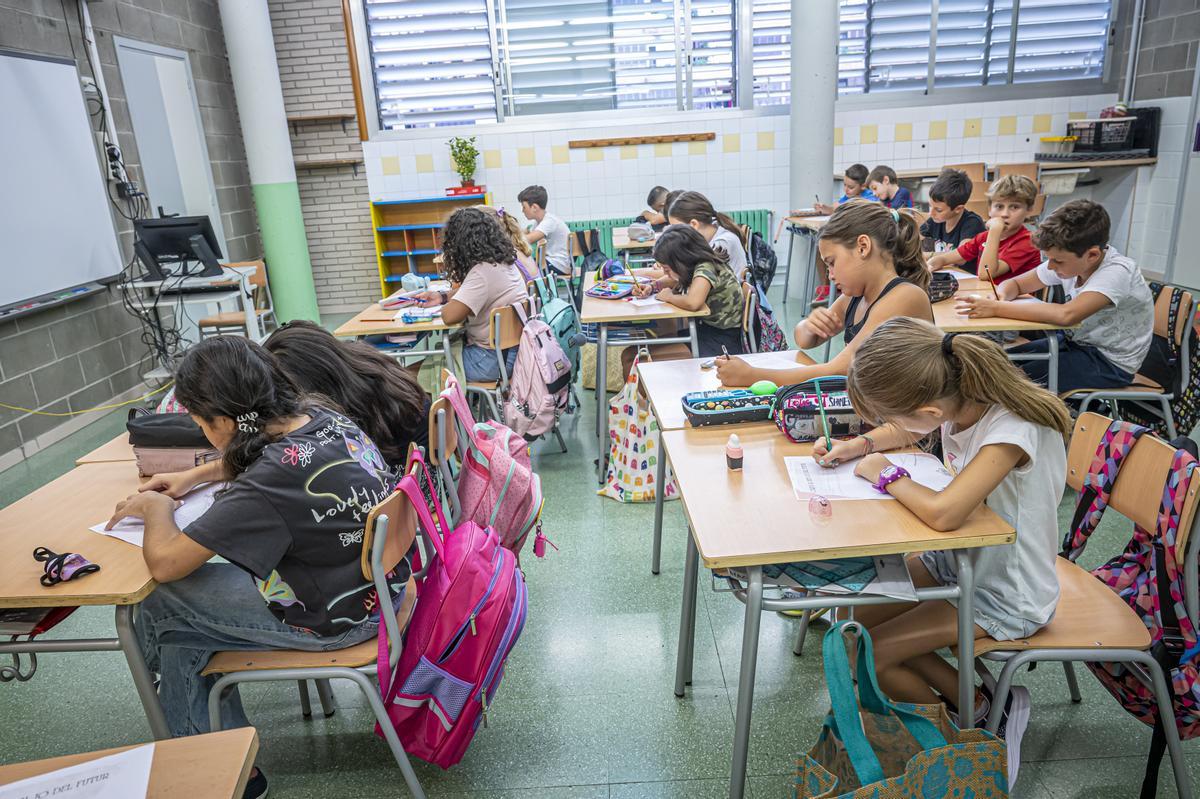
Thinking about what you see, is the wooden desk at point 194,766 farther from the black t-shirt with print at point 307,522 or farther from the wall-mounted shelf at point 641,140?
the wall-mounted shelf at point 641,140

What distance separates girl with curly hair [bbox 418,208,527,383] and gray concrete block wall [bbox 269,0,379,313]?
4.69m

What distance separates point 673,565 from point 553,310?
1437 mm

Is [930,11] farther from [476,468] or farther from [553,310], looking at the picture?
[476,468]

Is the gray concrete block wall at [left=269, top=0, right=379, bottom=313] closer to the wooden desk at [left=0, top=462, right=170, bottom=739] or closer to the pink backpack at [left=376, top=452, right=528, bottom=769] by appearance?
the wooden desk at [left=0, top=462, right=170, bottom=739]

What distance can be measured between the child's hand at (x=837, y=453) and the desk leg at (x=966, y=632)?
14.1 inches

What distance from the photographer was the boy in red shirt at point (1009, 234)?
3.73 metres

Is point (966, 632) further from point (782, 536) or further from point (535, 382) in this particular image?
point (535, 382)

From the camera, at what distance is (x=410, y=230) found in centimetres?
778

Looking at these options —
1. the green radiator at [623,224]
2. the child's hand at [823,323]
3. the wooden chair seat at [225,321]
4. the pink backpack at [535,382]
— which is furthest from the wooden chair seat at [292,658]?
the green radiator at [623,224]

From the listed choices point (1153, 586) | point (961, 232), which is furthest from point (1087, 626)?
point (961, 232)

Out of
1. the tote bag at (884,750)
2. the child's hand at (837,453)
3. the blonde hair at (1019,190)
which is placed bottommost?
the tote bag at (884,750)

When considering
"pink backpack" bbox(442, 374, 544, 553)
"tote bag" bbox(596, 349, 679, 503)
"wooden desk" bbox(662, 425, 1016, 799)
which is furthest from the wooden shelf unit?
"wooden desk" bbox(662, 425, 1016, 799)

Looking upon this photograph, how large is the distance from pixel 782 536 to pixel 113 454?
1944mm

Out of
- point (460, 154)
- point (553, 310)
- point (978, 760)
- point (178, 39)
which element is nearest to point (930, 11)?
point (460, 154)
